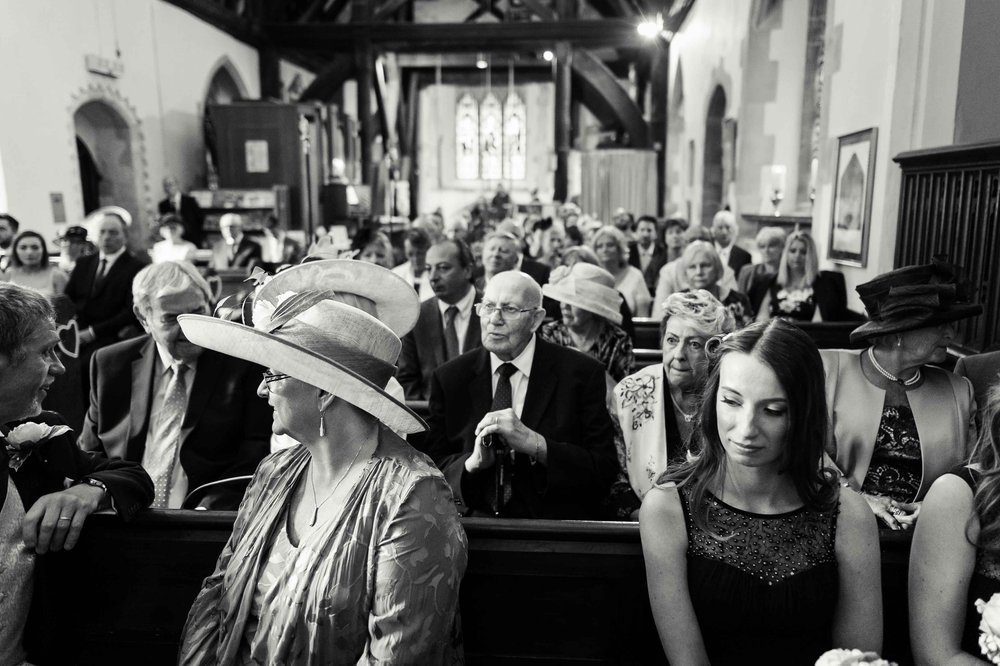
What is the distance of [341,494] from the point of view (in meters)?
1.55

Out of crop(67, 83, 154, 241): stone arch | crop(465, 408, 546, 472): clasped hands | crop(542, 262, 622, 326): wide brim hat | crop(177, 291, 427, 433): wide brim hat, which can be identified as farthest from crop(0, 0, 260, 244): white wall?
crop(177, 291, 427, 433): wide brim hat

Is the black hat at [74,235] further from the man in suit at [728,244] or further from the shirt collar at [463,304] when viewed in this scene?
the man in suit at [728,244]

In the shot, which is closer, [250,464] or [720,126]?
[250,464]

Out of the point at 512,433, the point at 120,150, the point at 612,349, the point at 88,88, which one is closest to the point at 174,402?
the point at 512,433

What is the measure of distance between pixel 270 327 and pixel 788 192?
8247 millimetres

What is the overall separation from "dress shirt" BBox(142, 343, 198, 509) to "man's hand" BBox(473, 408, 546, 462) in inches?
48.1

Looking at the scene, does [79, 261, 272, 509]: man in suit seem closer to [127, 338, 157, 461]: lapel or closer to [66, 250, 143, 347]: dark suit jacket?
[127, 338, 157, 461]: lapel

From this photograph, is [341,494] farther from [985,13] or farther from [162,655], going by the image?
[985,13]

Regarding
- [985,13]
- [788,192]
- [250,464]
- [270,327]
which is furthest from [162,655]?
[788,192]

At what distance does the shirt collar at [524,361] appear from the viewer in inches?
107

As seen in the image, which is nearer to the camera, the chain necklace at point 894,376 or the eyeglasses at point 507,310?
the chain necklace at point 894,376

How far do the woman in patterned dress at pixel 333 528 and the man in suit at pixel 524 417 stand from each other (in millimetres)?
719

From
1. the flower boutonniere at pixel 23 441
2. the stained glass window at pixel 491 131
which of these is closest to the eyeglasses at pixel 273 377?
the flower boutonniere at pixel 23 441

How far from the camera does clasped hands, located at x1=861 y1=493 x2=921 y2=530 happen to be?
218cm
